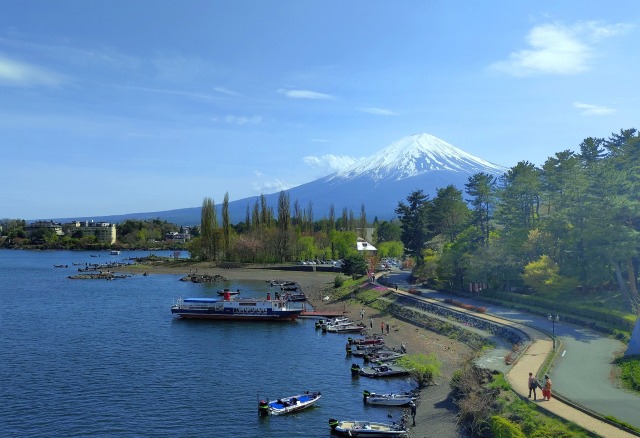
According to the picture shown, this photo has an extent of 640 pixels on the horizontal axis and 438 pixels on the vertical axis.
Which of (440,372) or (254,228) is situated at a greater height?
(254,228)

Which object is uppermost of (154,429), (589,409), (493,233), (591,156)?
(591,156)

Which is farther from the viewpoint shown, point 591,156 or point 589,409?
point 591,156

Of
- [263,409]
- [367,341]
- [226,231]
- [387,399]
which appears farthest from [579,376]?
[226,231]

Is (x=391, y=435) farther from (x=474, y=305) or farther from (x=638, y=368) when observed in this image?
(x=474, y=305)

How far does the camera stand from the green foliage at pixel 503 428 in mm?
21688

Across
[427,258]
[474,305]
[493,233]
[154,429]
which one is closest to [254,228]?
[427,258]

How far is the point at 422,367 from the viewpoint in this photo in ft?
113

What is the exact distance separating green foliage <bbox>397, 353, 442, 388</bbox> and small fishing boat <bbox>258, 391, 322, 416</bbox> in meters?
6.57

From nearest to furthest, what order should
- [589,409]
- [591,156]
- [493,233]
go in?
[589,409]
[591,156]
[493,233]

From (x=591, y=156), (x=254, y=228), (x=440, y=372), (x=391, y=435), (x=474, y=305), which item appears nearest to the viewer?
(x=391, y=435)

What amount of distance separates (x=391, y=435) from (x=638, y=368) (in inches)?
496

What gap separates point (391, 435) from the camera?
26.1 meters

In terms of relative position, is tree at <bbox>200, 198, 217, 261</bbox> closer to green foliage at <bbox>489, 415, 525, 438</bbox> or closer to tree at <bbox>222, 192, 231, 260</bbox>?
tree at <bbox>222, 192, 231, 260</bbox>

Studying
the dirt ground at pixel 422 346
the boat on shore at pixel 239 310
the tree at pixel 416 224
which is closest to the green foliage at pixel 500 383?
the dirt ground at pixel 422 346
